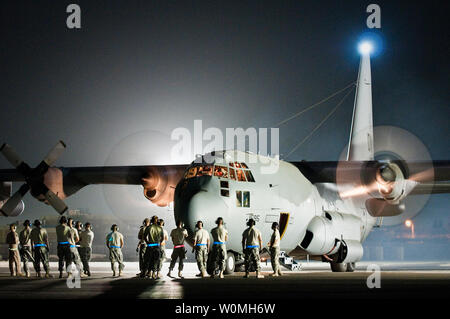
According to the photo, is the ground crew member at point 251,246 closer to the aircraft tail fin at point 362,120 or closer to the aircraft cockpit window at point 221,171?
the aircraft cockpit window at point 221,171

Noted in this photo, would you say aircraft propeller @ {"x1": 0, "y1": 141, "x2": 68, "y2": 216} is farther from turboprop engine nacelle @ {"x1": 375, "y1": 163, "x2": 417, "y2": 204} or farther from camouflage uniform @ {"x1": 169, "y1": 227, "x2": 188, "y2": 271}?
turboprop engine nacelle @ {"x1": 375, "y1": 163, "x2": 417, "y2": 204}

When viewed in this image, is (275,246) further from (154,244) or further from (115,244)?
(115,244)

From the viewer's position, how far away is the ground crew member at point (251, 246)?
17016mm

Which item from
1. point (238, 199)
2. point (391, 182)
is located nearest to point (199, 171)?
point (238, 199)

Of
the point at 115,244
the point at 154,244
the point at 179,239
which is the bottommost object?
the point at 115,244

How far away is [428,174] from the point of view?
23.1 meters

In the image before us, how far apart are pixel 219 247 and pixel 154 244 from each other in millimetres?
1824

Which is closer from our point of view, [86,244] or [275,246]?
[275,246]

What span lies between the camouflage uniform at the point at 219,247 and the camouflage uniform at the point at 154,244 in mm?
1516

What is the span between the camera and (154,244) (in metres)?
17.1

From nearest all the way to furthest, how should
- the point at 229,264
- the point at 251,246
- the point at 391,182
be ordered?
1. the point at 251,246
2. the point at 229,264
3. the point at 391,182

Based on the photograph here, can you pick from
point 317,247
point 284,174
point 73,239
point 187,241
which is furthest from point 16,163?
point 317,247
